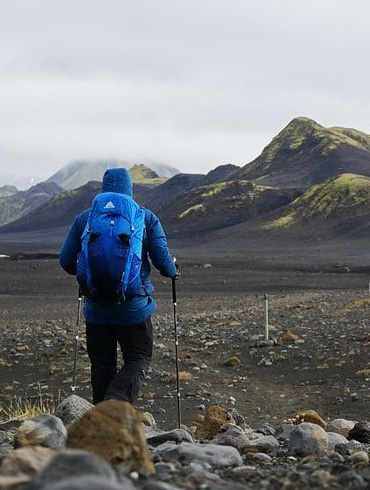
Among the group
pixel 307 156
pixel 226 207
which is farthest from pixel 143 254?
pixel 307 156

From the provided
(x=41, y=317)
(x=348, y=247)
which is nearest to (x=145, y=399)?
(x=41, y=317)

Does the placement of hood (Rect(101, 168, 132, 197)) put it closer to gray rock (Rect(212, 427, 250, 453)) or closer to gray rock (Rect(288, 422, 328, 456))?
gray rock (Rect(212, 427, 250, 453))

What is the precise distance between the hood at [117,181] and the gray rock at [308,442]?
2049mm

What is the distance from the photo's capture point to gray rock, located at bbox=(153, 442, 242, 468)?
3.52m

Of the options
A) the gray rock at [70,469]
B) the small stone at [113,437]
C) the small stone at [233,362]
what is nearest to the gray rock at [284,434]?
the small stone at [113,437]

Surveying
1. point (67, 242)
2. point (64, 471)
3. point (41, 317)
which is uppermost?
point (67, 242)

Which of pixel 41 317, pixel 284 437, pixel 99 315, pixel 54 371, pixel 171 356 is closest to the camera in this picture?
pixel 99 315

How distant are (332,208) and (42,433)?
99.1m

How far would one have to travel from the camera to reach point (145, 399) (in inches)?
350

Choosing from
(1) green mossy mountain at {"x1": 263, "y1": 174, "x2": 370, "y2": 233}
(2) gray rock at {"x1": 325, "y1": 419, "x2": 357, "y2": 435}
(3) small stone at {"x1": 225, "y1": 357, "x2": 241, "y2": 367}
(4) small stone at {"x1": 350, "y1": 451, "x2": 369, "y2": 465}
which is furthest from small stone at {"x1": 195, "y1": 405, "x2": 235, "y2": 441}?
(1) green mossy mountain at {"x1": 263, "y1": 174, "x2": 370, "y2": 233}

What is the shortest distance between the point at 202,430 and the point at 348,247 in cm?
7430

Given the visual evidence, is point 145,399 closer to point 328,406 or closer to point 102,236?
point 328,406

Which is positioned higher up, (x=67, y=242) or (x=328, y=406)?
(x=67, y=242)

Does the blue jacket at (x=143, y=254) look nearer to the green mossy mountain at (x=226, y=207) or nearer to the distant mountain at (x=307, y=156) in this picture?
the green mossy mountain at (x=226, y=207)
